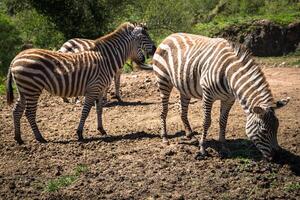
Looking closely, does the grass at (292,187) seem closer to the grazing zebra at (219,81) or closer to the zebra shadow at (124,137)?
the grazing zebra at (219,81)

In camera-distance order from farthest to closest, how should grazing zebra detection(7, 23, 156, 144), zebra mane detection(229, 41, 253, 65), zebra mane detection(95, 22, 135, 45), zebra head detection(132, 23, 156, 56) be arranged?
zebra head detection(132, 23, 156, 56) < zebra mane detection(95, 22, 135, 45) < grazing zebra detection(7, 23, 156, 144) < zebra mane detection(229, 41, 253, 65)

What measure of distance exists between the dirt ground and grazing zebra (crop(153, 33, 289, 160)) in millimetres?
446

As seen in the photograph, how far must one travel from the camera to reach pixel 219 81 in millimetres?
7961

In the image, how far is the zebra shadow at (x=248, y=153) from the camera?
26.0 feet

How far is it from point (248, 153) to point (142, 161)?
186 centimetres

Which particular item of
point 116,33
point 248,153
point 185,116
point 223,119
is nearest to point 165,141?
point 185,116

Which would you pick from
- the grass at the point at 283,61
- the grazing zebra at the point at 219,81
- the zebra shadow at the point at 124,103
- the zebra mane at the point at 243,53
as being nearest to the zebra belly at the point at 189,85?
the grazing zebra at the point at 219,81

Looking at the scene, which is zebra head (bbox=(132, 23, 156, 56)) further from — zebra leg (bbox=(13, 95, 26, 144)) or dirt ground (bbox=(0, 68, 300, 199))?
zebra leg (bbox=(13, 95, 26, 144))

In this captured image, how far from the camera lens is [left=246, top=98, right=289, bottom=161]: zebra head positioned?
714 centimetres

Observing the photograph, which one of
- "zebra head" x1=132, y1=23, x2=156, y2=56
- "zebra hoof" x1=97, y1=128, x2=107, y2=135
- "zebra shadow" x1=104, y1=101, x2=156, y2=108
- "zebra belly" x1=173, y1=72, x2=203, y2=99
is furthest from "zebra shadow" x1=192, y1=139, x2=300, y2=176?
"zebra shadow" x1=104, y1=101, x2=156, y2=108

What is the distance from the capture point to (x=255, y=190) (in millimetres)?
7102

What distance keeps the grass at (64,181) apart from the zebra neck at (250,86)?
2.86 m

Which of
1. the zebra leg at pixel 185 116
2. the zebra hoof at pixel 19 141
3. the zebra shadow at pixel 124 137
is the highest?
the zebra leg at pixel 185 116

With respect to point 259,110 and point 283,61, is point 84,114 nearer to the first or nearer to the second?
point 259,110
